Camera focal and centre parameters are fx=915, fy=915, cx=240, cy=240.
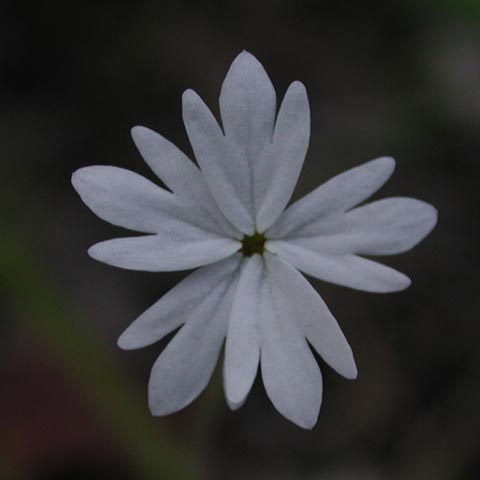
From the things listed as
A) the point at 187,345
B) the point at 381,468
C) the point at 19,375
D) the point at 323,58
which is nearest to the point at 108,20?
the point at 323,58

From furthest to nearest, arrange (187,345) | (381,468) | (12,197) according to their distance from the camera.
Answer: (12,197) → (381,468) → (187,345)

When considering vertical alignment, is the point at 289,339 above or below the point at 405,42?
below

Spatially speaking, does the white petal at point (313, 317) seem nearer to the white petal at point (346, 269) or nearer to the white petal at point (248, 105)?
the white petal at point (346, 269)

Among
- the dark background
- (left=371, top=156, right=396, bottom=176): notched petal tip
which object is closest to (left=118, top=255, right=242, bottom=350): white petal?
(left=371, top=156, right=396, bottom=176): notched petal tip

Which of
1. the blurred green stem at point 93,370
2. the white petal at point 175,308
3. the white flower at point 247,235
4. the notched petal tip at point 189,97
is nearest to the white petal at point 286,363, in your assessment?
the white flower at point 247,235

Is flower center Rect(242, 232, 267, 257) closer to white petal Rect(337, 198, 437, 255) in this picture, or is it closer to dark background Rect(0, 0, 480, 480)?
white petal Rect(337, 198, 437, 255)

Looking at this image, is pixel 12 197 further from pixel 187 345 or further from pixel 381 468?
pixel 187 345
